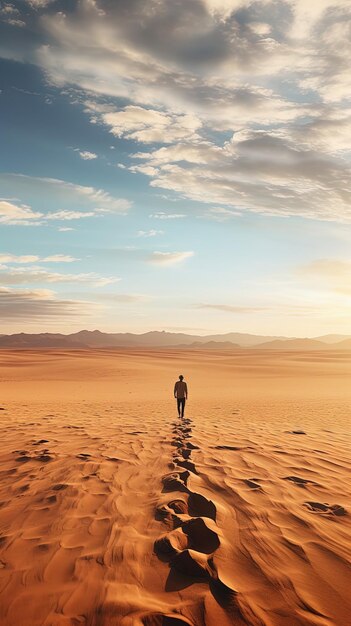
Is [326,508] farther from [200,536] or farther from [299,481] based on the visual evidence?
[200,536]

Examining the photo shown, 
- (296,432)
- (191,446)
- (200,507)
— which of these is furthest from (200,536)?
(296,432)

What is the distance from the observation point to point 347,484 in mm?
5676

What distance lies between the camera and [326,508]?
15.5 ft

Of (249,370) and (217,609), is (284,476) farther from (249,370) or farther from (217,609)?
(249,370)

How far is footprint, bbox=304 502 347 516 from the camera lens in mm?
4594

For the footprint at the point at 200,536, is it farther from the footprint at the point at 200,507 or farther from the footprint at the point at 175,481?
the footprint at the point at 175,481

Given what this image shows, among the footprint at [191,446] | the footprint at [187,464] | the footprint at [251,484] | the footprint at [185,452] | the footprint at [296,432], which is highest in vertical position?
the footprint at [251,484]

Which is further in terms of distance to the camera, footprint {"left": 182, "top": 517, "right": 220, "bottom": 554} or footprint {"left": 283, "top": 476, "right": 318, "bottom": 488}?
footprint {"left": 283, "top": 476, "right": 318, "bottom": 488}

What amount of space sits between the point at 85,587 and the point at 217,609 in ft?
3.60

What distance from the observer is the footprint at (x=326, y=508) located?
181 inches

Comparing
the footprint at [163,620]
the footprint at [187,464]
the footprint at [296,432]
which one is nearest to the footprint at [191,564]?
the footprint at [163,620]

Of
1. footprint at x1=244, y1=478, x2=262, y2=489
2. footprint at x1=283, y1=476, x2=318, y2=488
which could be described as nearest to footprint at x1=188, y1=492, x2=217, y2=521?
footprint at x1=244, y1=478, x2=262, y2=489

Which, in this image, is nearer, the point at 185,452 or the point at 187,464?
the point at 187,464

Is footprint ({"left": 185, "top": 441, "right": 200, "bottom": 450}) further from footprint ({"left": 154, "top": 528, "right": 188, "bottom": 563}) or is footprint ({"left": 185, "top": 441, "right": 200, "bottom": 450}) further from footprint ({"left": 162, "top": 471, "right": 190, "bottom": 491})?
footprint ({"left": 154, "top": 528, "right": 188, "bottom": 563})
